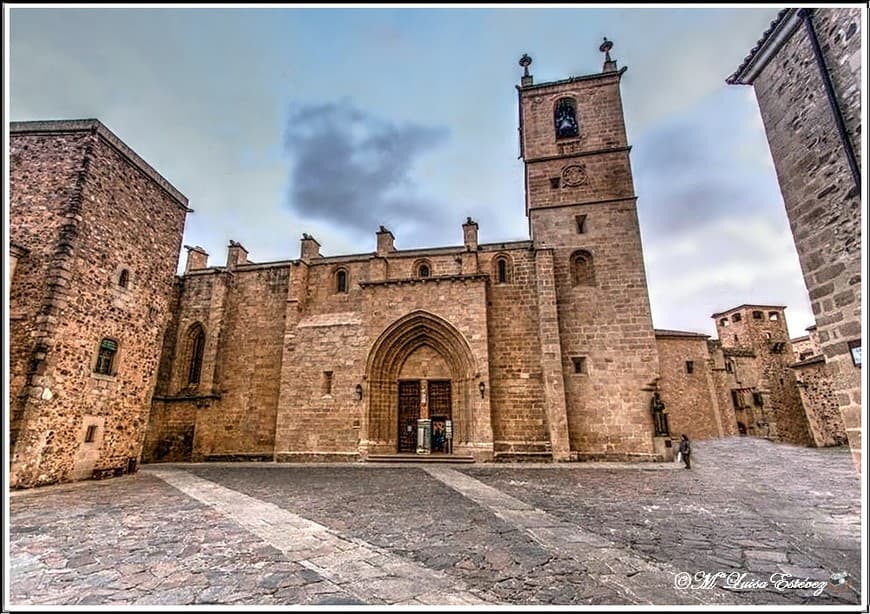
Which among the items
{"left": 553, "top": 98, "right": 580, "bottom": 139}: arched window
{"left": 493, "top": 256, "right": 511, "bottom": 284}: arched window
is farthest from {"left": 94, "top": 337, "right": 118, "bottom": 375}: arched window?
{"left": 553, "top": 98, "right": 580, "bottom": 139}: arched window

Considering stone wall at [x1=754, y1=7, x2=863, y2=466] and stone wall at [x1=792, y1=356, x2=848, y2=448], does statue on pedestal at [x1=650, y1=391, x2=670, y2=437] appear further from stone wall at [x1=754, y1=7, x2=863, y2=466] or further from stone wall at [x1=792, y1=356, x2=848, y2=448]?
stone wall at [x1=792, y1=356, x2=848, y2=448]

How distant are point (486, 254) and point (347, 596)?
44.4 ft

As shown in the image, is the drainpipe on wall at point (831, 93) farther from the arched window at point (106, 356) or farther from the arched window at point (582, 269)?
the arched window at point (106, 356)

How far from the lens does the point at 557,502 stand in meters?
6.60

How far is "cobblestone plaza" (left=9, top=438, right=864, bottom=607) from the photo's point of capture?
3178mm

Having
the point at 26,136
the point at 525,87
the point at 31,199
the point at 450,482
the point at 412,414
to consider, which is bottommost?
the point at 450,482

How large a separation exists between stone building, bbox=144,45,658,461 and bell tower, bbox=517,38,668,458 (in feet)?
0.17

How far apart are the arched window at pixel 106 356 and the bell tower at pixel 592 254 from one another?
41.2ft

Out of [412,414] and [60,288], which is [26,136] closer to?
[60,288]

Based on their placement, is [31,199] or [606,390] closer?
[31,199]

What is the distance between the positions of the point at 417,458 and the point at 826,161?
39.7 ft

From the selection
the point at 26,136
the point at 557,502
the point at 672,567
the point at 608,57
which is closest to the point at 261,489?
the point at 557,502

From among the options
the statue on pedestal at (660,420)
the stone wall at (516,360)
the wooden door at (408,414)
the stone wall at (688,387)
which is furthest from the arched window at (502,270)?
the stone wall at (688,387)

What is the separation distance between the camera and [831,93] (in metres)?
4.84
